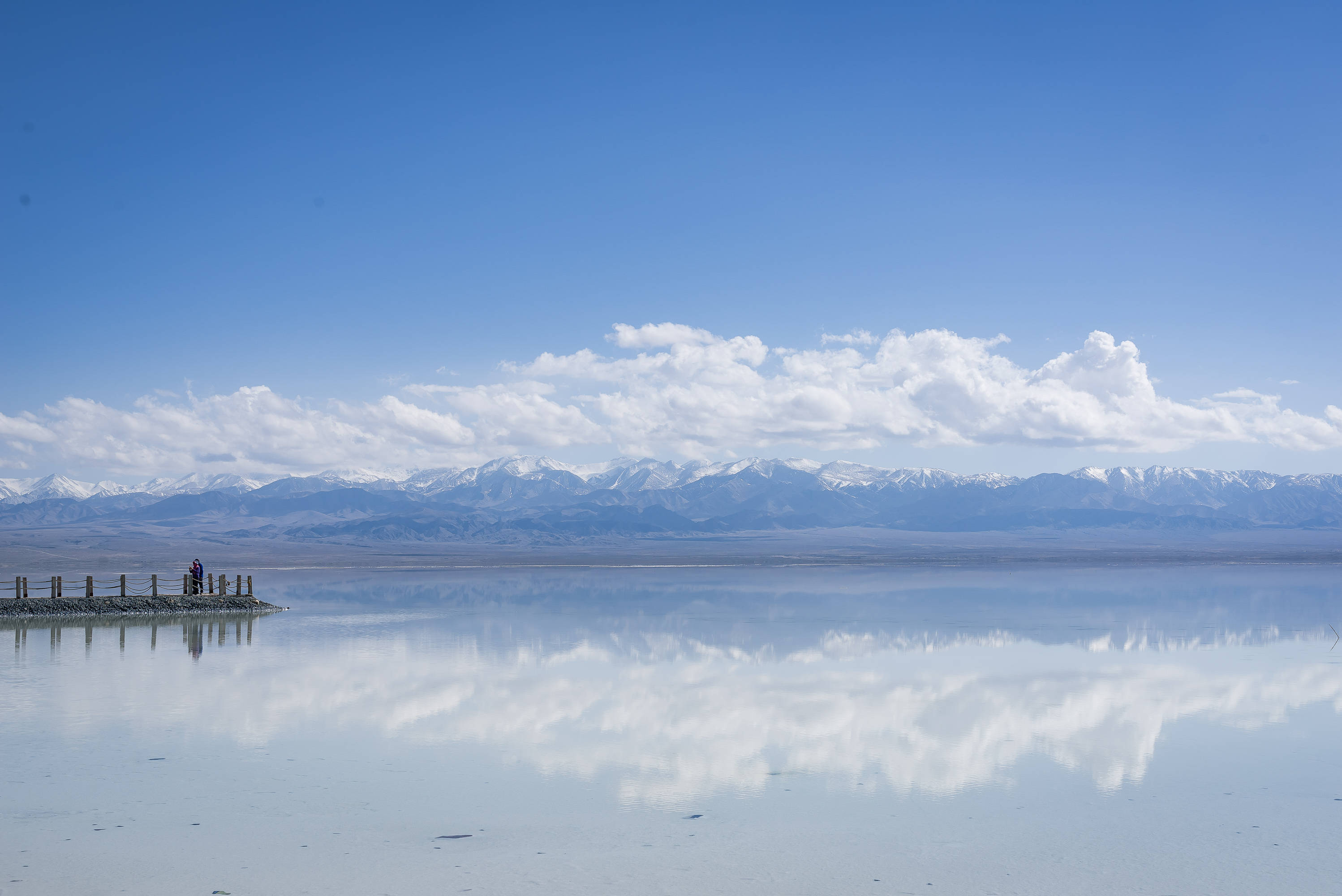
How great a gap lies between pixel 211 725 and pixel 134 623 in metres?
21.1

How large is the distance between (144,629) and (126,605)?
19.2 feet

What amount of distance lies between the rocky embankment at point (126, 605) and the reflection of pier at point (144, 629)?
63 centimetres

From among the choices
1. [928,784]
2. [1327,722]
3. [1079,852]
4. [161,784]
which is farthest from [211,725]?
[1327,722]

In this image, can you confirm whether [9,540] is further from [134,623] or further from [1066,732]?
[1066,732]

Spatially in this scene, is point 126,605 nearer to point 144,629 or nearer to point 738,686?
point 144,629

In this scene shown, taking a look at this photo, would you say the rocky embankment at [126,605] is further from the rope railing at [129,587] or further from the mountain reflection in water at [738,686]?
the mountain reflection in water at [738,686]

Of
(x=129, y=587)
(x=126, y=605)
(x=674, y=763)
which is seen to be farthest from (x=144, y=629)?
(x=129, y=587)

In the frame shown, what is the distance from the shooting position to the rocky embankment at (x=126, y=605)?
34500 millimetres

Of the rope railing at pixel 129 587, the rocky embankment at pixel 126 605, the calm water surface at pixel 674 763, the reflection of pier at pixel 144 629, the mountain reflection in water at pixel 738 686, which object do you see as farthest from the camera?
the rope railing at pixel 129 587

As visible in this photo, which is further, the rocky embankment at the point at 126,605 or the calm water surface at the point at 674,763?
the rocky embankment at the point at 126,605

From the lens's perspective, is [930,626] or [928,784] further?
[930,626]

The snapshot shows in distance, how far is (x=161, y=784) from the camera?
11.8 m

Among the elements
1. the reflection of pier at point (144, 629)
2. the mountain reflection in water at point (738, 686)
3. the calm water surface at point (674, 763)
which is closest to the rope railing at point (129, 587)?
the reflection of pier at point (144, 629)

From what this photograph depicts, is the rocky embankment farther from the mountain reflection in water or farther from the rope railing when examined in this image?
the mountain reflection in water
